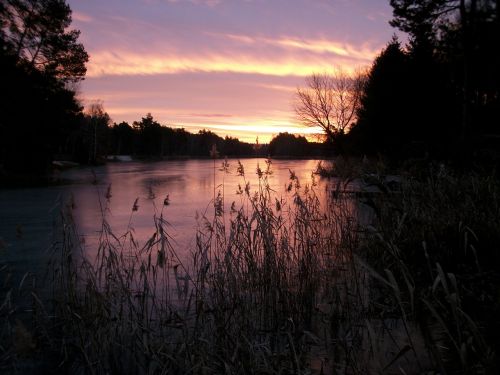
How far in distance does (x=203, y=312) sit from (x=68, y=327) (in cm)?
116

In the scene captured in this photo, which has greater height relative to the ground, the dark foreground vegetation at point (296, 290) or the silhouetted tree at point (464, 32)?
the silhouetted tree at point (464, 32)

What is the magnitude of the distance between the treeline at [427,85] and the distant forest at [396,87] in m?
0.04

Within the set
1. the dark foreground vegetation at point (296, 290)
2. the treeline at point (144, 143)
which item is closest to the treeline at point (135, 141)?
the treeline at point (144, 143)

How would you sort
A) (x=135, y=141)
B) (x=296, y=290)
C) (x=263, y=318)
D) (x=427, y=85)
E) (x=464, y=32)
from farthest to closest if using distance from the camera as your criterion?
(x=135, y=141)
(x=427, y=85)
(x=464, y=32)
(x=296, y=290)
(x=263, y=318)

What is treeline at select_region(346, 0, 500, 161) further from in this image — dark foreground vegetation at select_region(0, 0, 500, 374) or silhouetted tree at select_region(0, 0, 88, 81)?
silhouetted tree at select_region(0, 0, 88, 81)

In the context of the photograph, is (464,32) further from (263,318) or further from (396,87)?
(263,318)

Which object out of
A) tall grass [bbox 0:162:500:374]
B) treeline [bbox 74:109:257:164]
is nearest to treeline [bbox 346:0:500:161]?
tall grass [bbox 0:162:500:374]

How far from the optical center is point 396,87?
23031 mm

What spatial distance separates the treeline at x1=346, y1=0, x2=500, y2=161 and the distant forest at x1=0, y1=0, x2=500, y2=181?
45mm

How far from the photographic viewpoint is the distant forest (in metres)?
15.0

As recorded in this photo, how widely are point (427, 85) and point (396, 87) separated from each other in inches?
58.9

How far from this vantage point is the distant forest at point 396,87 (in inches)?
589

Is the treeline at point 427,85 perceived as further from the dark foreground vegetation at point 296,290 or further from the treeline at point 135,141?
the treeline at point 135,141

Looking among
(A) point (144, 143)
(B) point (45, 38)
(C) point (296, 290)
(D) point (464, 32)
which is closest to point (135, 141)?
(A) point (144, 143)
